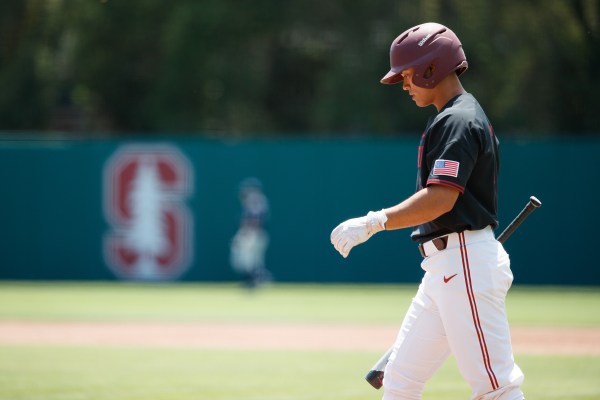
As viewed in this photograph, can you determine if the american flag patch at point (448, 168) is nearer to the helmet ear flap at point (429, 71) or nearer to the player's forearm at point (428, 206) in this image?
the player's forearm at point (428, 206)

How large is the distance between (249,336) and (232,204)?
9.08m

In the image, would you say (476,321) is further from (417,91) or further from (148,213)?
(148,213)

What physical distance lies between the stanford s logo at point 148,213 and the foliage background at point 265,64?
8.19 metres

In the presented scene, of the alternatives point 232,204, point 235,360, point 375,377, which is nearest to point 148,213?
point 232,204

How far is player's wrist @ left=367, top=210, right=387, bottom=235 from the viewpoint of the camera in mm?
4879

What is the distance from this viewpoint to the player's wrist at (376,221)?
16.0ft

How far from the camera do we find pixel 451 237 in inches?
197

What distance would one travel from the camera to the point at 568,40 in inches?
1099

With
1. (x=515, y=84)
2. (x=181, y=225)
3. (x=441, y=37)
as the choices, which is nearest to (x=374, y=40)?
(x=515, y=84)

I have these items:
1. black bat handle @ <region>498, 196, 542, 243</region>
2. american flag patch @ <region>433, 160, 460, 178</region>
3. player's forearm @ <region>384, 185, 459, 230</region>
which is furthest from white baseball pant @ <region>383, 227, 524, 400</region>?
black bat handle @ <region>498, 196, 542, 243</region>

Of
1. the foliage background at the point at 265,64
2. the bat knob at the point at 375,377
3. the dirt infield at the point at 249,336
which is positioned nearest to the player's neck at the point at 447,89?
the bat knob at the point at 375,377

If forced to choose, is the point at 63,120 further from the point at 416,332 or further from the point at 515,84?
the point at 416,332

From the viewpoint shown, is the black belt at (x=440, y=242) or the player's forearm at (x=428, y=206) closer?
the player's forearm at (x=428, y=206)

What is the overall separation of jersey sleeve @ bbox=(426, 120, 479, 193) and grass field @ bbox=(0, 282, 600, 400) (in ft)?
12.4
